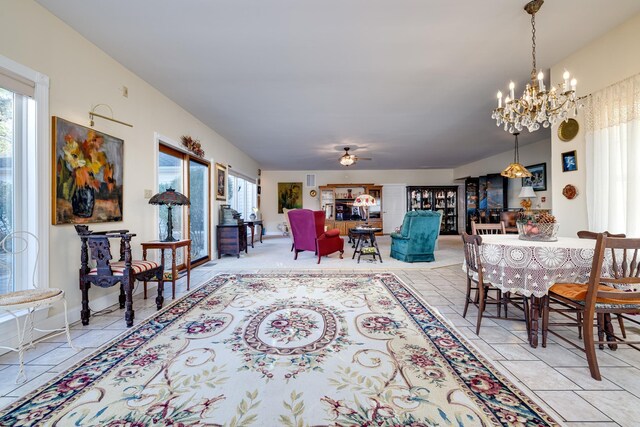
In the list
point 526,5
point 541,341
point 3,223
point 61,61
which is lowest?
point 541,341

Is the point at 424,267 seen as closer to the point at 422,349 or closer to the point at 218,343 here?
the point at 422,349

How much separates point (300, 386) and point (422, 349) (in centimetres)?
98

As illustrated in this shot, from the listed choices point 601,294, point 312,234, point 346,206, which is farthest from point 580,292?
point 346,206

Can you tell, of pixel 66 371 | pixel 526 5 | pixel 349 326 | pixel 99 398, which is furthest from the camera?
pixel 349 326

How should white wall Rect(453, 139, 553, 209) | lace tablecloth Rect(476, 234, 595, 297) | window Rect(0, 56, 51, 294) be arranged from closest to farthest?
lace tablecloth Rect(476, 234, 595, 297)
window Rect(0, 56, 51, 294)
white wall Rect(453, 139, 553, 209)

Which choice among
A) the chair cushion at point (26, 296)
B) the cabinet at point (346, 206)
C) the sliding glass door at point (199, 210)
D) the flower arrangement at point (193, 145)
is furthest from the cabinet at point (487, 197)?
the chair cushion at point (26, 296)

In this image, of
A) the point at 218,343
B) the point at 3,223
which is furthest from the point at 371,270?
the point at 3,223

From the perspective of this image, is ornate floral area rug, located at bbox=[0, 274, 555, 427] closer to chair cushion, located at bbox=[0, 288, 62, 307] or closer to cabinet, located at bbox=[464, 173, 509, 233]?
chair cushion, located at bbox=[0, 288, 62, 307]

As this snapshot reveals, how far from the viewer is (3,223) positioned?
2.05 meters

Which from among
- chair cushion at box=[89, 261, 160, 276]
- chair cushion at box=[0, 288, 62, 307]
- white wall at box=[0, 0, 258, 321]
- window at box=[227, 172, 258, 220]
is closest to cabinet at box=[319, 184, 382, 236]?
window at box=[227, 172, 258, 220]

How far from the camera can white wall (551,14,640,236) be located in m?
2.39

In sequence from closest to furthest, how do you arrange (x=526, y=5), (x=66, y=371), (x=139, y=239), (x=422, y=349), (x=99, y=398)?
(x=99, y=398), (x=66, y=371), (x=422, y=349), (x=526, y=5), (x=139, y=239)

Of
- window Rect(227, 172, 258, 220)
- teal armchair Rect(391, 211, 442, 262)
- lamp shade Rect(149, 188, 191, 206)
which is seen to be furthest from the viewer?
window Rect(227, 172, 258, 220)

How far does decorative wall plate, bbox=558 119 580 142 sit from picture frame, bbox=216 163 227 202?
568 centimetres
